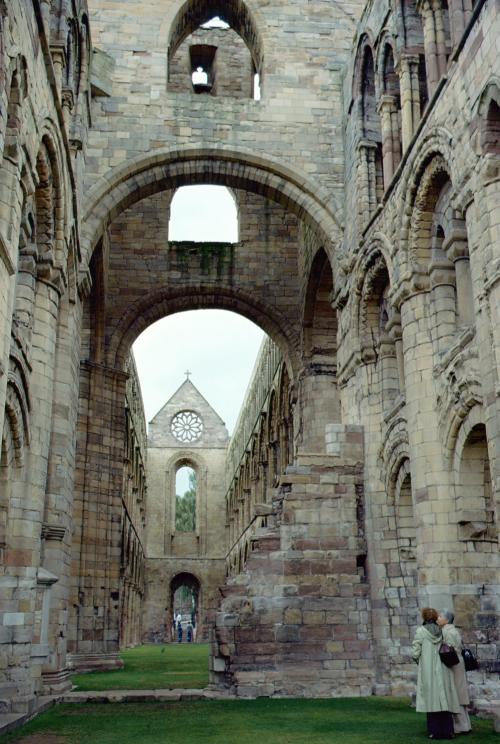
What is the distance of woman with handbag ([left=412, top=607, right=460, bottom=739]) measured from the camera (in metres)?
7.62

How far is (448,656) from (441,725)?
25.3 inches

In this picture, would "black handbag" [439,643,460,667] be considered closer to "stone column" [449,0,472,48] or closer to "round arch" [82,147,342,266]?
"stone column" [449,0,472,48]

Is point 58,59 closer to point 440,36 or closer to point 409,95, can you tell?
point 409,95

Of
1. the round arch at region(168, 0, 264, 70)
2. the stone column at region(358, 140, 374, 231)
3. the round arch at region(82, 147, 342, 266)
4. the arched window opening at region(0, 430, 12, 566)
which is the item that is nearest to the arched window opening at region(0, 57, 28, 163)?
the arched window opening at region(0, 430, 12, 566)

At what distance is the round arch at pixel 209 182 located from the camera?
1571 centimetres

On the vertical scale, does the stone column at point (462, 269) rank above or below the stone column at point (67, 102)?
below

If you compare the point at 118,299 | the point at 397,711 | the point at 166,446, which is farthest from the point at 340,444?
the point at 166,446

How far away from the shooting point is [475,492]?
10.4 meters

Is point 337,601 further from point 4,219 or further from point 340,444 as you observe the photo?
point 4,219

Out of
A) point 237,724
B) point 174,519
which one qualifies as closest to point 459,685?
point 237,724

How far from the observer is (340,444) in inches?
546

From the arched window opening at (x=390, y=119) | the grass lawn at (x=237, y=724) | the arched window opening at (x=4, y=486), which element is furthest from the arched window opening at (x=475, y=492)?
the arched window opening at (x=4, y=486)

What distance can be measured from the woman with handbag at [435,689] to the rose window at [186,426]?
1533 inches

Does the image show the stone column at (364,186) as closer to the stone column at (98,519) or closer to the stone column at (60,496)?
the stone column at (60,496)
